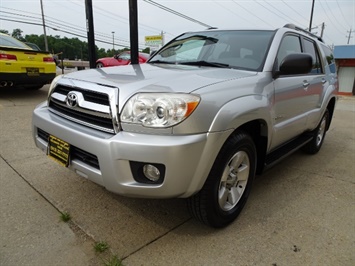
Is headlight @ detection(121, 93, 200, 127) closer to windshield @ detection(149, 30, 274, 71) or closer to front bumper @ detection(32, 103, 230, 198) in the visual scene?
front bumper @ detection(32, 103, 230, 198)

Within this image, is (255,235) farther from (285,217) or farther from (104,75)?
(104,75)

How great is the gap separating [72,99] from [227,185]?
138cm

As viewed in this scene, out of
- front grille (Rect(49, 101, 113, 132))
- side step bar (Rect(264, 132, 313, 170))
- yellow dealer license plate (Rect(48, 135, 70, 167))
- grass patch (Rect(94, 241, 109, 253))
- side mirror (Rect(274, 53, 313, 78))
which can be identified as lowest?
grass patch (Rect(94, 241, 109, 253))

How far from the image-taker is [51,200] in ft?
8.61

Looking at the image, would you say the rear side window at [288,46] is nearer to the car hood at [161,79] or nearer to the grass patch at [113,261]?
the car hood at [161,79]

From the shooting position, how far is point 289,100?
2904 mm

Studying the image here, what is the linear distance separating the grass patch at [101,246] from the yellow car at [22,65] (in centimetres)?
530

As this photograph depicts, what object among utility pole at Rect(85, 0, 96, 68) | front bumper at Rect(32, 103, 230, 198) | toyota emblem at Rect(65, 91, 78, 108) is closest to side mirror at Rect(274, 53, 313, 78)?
front bumper at Rect(32, 103, 230, 198)

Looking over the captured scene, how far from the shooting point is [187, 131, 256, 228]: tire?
2072 mm

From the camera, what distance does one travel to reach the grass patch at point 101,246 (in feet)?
6.52

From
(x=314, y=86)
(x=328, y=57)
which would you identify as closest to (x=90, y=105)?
(x=314, y=86)

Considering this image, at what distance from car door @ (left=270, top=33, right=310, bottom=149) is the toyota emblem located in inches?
66.9

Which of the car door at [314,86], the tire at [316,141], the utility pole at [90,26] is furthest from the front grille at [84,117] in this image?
the utility pole at [90,26]

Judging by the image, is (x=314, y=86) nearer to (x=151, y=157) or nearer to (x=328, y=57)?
(x=328, y=57)
